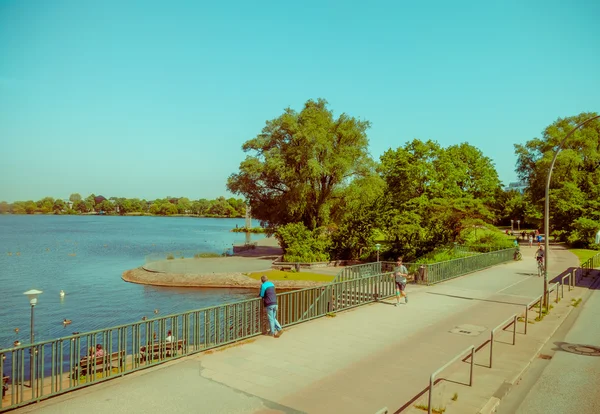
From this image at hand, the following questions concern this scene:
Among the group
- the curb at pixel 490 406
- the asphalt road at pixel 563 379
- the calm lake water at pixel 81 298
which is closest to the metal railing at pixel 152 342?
the calm lake water at pixel 81 298

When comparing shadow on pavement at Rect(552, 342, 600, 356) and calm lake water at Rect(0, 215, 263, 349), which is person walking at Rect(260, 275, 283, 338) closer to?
shadow on pavement at Rect(552, 342, 600, 356)

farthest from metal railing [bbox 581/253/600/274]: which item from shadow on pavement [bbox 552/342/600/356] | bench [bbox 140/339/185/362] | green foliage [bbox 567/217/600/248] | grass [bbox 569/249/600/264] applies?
bench [bbox 140/339/185/362]

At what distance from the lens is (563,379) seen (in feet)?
32.6

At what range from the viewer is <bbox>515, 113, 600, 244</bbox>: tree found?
53562 mm

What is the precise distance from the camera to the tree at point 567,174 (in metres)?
53.6

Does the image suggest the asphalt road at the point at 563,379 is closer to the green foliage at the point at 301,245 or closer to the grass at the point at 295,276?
the grass at the point at 295,276

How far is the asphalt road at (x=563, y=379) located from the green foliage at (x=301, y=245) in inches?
1123

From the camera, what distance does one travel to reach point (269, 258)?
5022 centimetres

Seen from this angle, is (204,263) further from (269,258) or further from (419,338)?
(419,338)

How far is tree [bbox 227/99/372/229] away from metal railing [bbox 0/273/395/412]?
26942 millimetres

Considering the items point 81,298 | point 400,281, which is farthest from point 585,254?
point 81,298

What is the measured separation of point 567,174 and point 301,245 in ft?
126

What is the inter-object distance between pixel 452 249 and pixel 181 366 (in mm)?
27813

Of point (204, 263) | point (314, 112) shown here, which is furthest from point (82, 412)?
point (314, 112)
